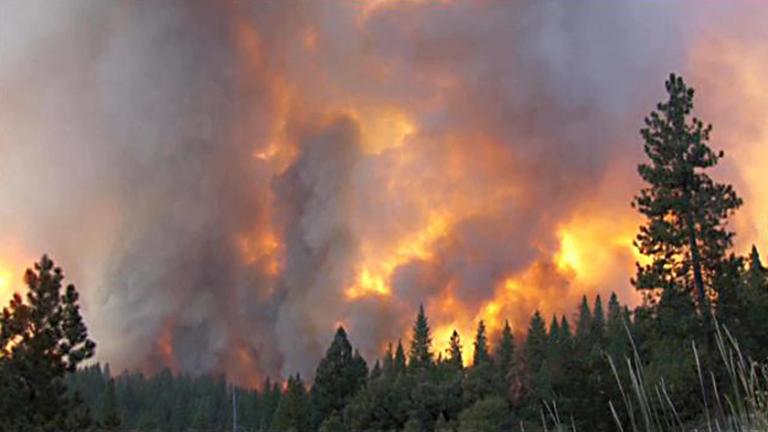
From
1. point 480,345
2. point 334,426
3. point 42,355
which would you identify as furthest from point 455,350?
point 42,355

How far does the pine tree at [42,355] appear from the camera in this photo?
2936cm

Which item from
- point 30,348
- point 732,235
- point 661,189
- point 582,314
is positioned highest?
point 582,314

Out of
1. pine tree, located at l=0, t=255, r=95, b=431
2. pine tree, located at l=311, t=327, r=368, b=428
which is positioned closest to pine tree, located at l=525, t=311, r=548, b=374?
pine tree, located at l=311, t=327, r=368, b=428

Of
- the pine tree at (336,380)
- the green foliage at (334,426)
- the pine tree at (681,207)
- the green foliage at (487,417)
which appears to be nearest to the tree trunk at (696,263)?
the pine tree at (681,207)

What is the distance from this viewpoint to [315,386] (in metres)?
92.9

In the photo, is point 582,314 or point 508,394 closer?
point 508,394

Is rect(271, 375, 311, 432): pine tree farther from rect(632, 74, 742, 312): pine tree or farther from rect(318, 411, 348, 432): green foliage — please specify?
rect(632, 74, 742, 312): pine tree

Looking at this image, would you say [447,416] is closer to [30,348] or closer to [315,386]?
[315,386]

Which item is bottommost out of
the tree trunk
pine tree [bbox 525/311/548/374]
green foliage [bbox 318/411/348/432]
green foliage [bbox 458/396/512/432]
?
green foliage [bbox 458/396/512/432]

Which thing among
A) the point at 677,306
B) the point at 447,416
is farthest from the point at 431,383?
the point at 677,306

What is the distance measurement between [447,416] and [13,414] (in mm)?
40322

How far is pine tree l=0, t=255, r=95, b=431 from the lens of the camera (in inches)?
1156

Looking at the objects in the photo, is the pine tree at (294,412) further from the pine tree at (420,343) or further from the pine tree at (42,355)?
the pine tree at (42,355)

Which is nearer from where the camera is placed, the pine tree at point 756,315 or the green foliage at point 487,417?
the pine tree at point 756,315
